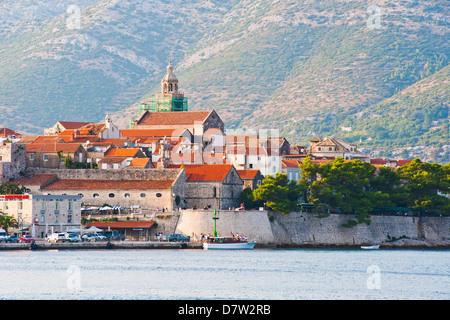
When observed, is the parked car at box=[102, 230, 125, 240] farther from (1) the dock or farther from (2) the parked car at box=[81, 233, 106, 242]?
(1) the dock

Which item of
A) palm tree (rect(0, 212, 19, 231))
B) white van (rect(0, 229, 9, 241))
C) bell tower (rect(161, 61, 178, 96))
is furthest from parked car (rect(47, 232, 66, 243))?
bell tower (rect(161, 61, 178, 96))

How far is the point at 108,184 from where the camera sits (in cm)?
11044

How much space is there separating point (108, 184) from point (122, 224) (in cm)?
835

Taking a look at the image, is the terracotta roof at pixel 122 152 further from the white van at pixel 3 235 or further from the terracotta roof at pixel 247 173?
the white van at pixel 3 235

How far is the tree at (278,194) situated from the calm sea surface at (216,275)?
998cm

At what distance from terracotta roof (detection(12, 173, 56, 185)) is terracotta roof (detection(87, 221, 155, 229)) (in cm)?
996

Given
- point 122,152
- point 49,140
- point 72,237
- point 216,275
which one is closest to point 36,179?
point 122,152

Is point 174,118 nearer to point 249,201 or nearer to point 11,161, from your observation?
point 11,161

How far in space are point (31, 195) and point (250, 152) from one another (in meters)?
35.6

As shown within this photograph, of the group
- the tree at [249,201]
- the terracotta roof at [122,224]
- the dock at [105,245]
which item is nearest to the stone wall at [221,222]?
the dock at [105,245]

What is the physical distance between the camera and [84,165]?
122m

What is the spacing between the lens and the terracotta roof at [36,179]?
11081 centimetres

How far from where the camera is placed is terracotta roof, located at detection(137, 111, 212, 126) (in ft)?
487

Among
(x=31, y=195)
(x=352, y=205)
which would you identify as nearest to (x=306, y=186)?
(x=352, y=205)
